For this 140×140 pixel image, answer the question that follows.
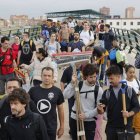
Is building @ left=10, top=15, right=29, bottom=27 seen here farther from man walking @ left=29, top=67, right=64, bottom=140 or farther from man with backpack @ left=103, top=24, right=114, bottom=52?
man walking @ left=29, top=67, right=64, bottom=140

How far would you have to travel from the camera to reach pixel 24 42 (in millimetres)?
9609

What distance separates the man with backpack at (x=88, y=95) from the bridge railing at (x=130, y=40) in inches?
409

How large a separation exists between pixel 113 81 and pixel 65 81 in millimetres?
1849

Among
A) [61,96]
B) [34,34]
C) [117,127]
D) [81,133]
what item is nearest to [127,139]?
[117,127]

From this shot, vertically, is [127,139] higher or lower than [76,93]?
lower

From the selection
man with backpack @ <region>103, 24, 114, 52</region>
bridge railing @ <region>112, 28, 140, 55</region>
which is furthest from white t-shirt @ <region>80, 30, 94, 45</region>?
bridge railing @ <region>112, 28, 140, 55</region>

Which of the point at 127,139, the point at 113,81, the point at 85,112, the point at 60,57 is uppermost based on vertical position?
the point at 60,57

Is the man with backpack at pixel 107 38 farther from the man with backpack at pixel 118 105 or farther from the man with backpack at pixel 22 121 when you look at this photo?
the man with backpack at pixel 22 121

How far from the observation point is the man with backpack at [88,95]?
4.83 meters

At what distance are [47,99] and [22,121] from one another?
4.28 ft

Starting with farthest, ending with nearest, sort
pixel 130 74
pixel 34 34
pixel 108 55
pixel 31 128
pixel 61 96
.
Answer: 1. pixel 34 34
2. pixel 108 55
3. pixel 130 74
4. pixel 61 96
5. pixel 31 128

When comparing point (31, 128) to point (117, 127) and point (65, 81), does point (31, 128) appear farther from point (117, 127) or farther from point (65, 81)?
point (65, 81)

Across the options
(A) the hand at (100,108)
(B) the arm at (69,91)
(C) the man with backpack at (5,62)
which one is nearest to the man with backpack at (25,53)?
(C) the man with backpack at (5,62)

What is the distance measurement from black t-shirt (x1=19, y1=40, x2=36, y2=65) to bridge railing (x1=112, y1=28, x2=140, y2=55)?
654cm
